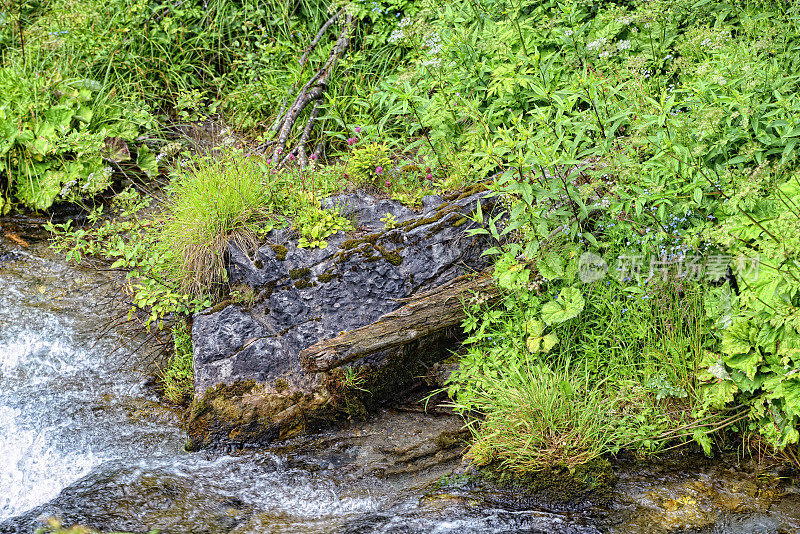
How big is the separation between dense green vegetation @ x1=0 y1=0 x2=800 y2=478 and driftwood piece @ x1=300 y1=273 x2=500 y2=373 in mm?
156

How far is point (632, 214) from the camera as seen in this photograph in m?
3.53

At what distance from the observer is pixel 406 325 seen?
3.64 meters

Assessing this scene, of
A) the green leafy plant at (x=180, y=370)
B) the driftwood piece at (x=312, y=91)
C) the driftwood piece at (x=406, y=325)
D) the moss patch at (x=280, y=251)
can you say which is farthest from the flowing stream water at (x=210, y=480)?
the driftwood piece at (x=312, y=91)

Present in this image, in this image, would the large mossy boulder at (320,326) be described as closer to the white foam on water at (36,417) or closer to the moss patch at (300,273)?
the moss patch at (300,273)

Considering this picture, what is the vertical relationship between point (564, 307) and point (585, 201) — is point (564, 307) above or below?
below

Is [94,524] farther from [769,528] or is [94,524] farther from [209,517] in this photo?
[769,528]

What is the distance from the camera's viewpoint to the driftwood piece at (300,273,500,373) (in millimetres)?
3602

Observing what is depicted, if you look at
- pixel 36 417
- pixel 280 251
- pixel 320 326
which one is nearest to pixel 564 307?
pixel 320 326

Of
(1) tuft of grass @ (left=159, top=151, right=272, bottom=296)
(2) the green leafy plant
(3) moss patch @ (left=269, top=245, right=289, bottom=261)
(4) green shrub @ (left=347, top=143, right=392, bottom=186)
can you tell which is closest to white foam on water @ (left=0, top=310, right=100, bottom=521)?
(2) the green leafy plant

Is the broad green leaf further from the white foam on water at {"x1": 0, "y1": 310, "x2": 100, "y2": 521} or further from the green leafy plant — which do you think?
the white foam on water at {"x1": 0, "y1": 310, "x2": 100, "y2": 521}

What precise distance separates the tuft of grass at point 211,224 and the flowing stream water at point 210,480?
835 millimetres

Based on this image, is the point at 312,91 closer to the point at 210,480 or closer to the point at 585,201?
the point at 585,201

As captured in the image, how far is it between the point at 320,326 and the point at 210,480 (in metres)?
1.10

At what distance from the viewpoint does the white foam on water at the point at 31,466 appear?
3.30 m
